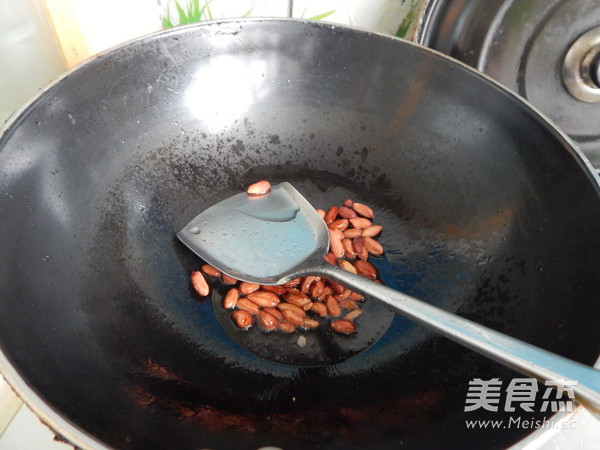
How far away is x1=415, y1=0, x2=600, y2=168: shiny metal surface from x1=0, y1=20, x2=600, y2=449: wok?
0.43ft

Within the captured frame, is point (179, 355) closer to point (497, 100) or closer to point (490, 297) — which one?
point (490, 297)

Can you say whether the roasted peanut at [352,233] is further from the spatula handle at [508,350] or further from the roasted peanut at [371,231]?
the spatula handle at [508,350]

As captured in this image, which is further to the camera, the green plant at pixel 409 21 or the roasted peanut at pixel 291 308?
the green plant at pixel 409 21

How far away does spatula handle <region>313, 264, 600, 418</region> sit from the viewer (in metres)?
0.30

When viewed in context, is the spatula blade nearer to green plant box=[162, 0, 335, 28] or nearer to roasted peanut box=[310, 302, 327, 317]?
roasted peanut box=[310, 302, 327, 317]

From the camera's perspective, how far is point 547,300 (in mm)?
446

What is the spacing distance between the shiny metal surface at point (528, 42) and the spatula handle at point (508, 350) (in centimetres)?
42

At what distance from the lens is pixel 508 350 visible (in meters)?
0.33

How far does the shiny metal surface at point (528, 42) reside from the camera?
631mm

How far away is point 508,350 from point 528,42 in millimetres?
491

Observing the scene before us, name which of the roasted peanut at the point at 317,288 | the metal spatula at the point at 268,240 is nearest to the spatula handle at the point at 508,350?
the metal spatula at the point at 268,240

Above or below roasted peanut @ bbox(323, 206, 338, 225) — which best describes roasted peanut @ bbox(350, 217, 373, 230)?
below

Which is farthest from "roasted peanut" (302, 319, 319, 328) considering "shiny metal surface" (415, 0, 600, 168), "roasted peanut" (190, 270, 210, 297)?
"shiny metal surface" (415, 0, 600, 168)

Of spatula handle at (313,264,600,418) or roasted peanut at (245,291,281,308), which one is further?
roasted peanut at (245,291,281,308)
